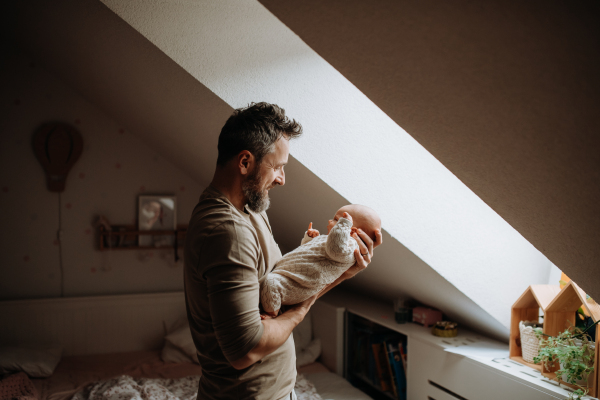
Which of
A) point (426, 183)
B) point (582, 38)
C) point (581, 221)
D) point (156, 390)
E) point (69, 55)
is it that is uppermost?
point (69, 55)

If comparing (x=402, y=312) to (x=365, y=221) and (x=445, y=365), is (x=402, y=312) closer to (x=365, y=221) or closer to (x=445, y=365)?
(x=445, y=365)

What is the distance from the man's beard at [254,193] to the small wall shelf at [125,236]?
2.52 m

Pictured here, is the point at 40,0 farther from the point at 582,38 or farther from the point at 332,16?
the point at 582,38

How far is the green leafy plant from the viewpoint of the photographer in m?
1.50

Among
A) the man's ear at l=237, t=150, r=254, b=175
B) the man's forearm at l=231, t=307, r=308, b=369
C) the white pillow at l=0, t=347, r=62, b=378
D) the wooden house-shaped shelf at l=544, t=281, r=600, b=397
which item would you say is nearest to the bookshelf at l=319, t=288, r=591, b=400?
the wooden house-shaped shelf at l=544, t=281, r=600, b=397

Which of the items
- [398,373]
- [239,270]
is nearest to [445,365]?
[398,373]

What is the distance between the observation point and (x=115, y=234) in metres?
3.33

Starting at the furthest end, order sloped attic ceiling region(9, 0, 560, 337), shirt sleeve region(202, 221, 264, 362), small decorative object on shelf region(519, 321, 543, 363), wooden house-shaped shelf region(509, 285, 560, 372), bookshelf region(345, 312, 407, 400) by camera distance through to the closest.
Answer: bookshelf region(345, 312, 407, 400), wooden house-shaped shelf region(509, 285, 560, 372), small decorative object on shelf region(519, 321, 543, 363), sloped attic ceiling region(9, 0, 560, 337), shirt sleeve region(202, 221, 264, 362)

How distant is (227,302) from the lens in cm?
90

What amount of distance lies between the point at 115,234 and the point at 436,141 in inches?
116

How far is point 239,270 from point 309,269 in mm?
319

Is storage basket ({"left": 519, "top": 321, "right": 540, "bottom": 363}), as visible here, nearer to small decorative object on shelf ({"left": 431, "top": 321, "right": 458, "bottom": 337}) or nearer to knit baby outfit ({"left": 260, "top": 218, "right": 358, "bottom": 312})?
small decorative object on shelf ({"left": 431, "top": 321, "right": 458, "bottom": 337})

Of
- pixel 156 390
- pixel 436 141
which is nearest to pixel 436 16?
pixel 436 141

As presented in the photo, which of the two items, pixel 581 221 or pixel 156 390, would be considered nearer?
pixel 581 221
